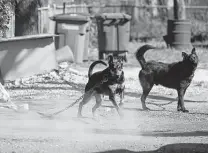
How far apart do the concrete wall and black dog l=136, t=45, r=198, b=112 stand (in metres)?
4.45

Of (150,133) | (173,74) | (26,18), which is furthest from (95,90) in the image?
(26,18)

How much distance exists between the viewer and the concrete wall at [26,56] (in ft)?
47.8

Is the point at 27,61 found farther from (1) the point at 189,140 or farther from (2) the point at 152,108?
(1) the point at 189,140

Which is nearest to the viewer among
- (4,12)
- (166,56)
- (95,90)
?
(95,90)

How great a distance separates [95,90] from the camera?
976cm

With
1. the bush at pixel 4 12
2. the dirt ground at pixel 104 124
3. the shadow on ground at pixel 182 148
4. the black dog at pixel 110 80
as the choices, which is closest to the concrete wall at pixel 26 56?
the dirt ground at pixel 104 124

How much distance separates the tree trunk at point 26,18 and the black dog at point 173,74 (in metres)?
6.35

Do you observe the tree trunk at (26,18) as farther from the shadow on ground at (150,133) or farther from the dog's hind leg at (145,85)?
the shadow on ground at (150,133)

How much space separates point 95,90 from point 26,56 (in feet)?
19.0

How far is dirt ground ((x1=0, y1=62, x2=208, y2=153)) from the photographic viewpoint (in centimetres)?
751

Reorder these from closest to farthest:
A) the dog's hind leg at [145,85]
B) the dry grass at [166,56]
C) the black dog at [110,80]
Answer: the black dog at [110,80], the dog's hind leg at [145,85], the dry grass at [166,56]

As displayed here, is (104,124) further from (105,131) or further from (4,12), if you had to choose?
(4,12)

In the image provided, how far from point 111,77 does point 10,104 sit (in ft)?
7.71

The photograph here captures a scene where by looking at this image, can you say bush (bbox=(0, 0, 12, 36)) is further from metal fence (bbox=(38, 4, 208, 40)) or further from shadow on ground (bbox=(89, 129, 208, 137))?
metal fence (bbox=(38, 4, 208, 40))
